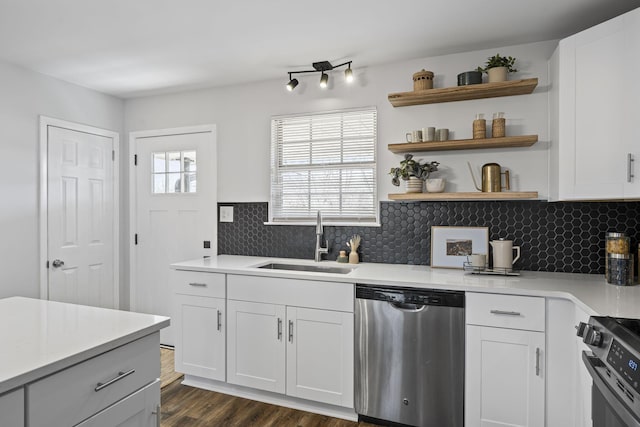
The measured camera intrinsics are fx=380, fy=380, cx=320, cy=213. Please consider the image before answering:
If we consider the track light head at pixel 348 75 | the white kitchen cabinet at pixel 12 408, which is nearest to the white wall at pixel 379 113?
the track light head at pixel 348 75

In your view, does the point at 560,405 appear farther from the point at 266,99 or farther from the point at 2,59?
the point at 2,59

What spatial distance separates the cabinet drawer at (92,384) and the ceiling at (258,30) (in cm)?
184

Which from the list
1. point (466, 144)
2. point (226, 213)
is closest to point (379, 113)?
point (466, 144)

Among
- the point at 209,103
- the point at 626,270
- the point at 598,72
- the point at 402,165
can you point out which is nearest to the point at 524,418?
the point at 626,270

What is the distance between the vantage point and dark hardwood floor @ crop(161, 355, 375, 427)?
242 cm

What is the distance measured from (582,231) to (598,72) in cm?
103

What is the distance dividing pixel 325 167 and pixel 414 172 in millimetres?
769

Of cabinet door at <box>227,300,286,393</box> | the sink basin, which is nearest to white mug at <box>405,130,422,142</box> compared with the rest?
the sink basin

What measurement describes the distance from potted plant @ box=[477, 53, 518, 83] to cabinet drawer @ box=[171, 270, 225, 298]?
7.62 feet

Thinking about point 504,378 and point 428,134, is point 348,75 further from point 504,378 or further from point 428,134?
point 504,378

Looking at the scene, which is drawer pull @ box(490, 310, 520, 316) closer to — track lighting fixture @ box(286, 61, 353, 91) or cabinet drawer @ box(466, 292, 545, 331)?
cabinet drawer @ box(466, 292, 545, 331)

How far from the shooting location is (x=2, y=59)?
2902mm

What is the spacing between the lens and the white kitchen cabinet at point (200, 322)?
110 inches

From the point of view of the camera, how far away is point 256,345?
8.79ft
